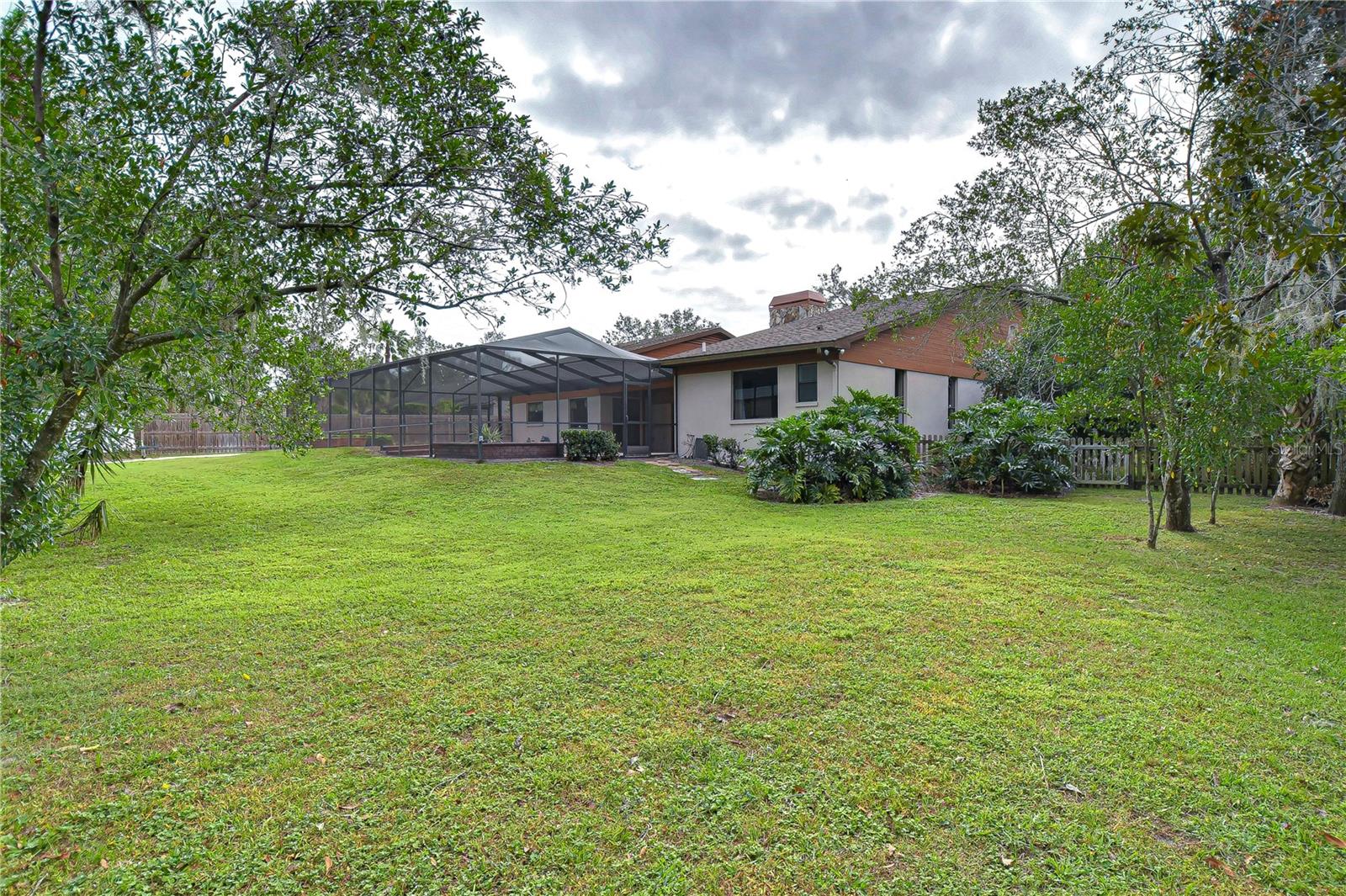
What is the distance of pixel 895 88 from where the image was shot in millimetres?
9508

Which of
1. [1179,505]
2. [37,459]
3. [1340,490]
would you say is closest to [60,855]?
[37,459]

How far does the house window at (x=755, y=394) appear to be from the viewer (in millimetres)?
16781

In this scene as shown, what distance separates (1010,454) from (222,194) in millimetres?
12505

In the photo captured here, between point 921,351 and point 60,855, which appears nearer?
point 60,855

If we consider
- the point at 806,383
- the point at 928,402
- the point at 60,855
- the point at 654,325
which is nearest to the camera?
the point at 60,855

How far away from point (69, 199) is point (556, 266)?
7.51ft

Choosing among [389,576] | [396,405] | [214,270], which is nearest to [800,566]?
[389,576]

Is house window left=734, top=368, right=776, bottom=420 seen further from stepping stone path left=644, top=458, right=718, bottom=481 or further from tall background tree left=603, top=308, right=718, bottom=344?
tall background tree left=603, top=308, right=718, bottom=344

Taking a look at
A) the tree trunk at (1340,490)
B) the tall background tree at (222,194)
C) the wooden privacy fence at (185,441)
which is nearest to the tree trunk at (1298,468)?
the tree trunk at (1340,490)

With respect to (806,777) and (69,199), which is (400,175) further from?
(806,777)

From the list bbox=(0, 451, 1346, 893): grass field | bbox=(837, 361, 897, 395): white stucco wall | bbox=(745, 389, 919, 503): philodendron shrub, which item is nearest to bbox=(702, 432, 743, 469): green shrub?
bbox=(837, 361, 897, 395): white stucco wall

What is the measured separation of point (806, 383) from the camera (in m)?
16.2

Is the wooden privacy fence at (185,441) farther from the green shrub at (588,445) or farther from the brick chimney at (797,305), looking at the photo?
the brick chimney at (797,305)

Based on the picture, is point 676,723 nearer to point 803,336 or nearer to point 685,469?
point 685,469
